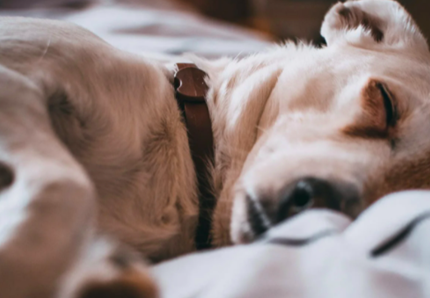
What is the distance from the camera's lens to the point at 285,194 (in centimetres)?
82

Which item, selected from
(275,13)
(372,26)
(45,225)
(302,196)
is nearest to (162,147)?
(302,196)

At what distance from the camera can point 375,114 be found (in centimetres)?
101

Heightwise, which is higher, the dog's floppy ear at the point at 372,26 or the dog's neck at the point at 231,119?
the dog's floppy ear at the point at 372,26

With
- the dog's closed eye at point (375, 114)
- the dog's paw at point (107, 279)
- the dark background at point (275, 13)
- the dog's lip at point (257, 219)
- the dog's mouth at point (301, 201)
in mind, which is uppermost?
the dog's closed eye at point (375, 114)

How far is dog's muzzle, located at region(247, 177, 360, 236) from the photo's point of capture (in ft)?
2.53

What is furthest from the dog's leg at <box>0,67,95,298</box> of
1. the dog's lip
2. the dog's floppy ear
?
the dog's floppy ear

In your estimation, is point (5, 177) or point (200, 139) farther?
point (200, 139)

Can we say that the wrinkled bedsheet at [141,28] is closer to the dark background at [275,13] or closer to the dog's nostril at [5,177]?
the dog's nostril at [5,177]

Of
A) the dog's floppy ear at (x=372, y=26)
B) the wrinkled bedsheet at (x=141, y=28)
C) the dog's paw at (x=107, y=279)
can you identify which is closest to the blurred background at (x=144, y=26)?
the wrinkled bedsheet at (x=141, y=28)

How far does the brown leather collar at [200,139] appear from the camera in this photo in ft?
3.38

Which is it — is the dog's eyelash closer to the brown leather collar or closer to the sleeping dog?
the sleeping dog

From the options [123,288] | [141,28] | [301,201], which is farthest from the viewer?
[141,28]

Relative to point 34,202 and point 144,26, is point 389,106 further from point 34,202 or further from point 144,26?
point 144,26

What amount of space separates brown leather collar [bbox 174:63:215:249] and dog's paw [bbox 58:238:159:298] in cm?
47
